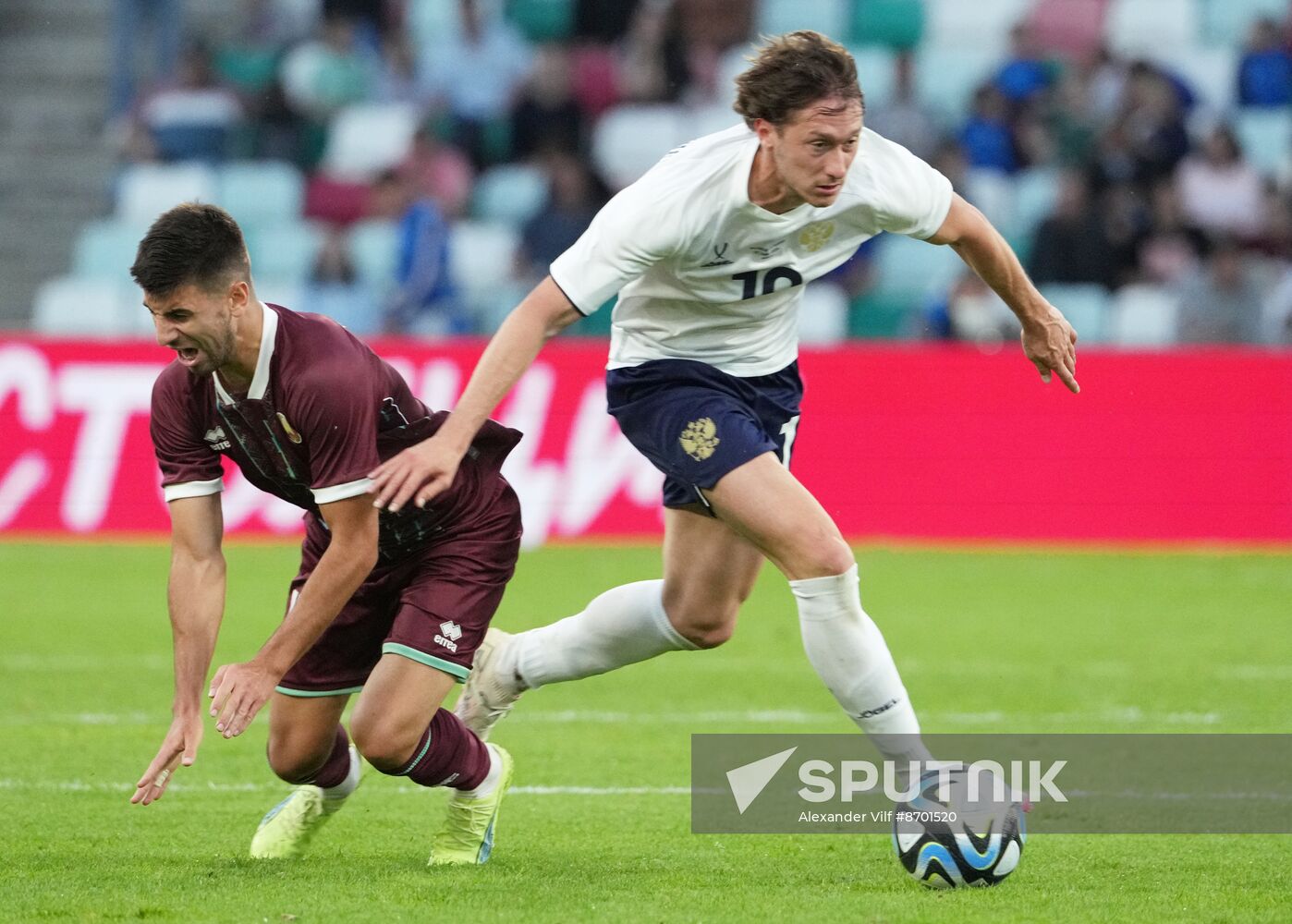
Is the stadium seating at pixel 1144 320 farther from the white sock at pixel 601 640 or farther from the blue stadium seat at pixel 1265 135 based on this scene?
the white sock at pixel 601 640

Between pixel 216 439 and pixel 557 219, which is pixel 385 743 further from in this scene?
pixel 557 219

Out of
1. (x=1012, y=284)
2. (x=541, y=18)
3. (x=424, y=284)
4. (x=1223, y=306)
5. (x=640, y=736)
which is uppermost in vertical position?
(x=1012, y=284)

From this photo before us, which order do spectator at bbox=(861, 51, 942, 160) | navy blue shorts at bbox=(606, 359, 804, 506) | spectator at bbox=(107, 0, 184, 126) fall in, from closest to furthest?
navy blue shorts at bbox=(606, 359, 804, 506)
spectator at bbox=(861, 51, 942, 160)
spectator at bbox=(107, 0, 184, 126)

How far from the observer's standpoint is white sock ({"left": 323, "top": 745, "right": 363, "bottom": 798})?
5230mm

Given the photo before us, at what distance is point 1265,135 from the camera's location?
17.4 metres

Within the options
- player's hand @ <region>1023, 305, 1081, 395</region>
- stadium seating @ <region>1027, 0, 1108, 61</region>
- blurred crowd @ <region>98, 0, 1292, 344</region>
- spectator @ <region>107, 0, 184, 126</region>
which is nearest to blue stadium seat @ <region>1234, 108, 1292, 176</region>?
blurred crowd @ <region>98, 0, 1292, 344</region>

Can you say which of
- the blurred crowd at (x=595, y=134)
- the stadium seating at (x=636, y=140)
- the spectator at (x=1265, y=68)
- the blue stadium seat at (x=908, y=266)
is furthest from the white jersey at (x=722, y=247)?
the spectator at (x=1265, y=68)

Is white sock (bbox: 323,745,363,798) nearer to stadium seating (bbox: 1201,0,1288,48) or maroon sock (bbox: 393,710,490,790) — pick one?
maroon sock (bbox: 393,710,490,790)

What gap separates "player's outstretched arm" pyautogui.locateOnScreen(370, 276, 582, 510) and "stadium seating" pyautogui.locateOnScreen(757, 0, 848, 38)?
578 inches

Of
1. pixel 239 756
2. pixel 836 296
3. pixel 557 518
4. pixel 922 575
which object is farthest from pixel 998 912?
pixel 836 296

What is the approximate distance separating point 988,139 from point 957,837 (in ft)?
42.8

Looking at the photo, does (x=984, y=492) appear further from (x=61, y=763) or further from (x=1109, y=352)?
(x=61, y=763)

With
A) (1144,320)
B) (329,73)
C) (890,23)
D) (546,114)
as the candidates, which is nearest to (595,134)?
(546,114)

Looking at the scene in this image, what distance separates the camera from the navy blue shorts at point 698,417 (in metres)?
5.02
